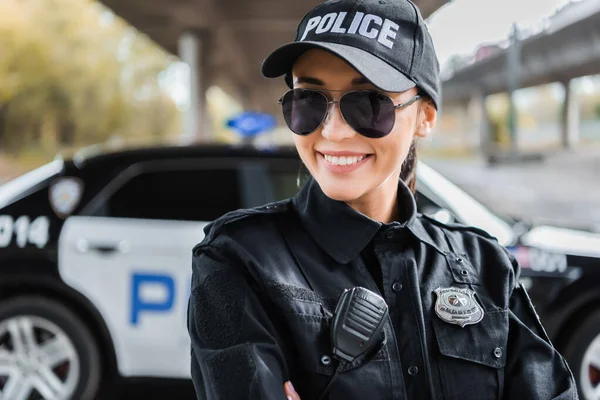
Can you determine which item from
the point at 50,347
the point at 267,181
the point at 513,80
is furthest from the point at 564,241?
the point at 513,80

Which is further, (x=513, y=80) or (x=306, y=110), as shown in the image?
(x=513, y=80)

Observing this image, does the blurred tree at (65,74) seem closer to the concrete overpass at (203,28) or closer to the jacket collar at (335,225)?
the concrete overpass at (203,28)

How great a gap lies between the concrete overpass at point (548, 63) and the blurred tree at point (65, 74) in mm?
23300

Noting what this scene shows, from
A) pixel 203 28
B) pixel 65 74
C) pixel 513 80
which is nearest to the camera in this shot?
pixel 513 80

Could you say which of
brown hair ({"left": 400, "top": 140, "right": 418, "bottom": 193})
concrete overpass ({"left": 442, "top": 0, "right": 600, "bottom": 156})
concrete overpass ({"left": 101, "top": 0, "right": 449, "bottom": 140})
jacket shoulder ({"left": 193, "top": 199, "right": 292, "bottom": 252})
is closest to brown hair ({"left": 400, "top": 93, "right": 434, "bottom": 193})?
brown hair ({"left": 400, "top": 140, "right": 418, "bottom": 193})

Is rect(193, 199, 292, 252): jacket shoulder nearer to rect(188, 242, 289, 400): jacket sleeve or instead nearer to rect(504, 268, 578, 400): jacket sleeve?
rect(188, 242, 289, 400): jacket sleeve

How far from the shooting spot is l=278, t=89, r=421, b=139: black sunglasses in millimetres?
985

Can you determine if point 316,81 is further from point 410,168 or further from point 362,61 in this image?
point 410,168

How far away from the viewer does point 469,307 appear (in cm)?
102

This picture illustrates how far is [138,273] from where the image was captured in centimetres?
301

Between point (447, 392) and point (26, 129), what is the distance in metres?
33.9

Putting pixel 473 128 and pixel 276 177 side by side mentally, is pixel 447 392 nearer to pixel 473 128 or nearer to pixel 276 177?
pixel 276 177

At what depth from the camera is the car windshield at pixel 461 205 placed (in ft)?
9.78

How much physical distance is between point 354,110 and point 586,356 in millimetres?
2380
